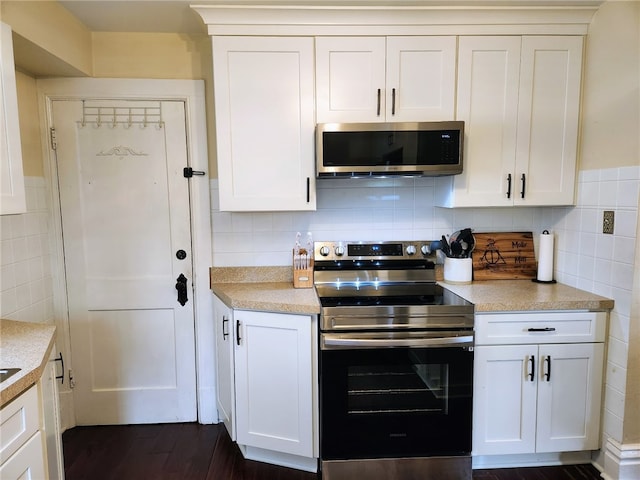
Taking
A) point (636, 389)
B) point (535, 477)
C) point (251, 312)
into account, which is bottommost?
point (535, 477)

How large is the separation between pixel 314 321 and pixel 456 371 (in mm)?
730

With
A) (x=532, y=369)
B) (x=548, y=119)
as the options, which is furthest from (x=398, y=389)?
(x=548, y=119)

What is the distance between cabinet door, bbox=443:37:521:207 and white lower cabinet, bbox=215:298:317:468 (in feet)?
3.78

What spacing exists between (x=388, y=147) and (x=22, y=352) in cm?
176

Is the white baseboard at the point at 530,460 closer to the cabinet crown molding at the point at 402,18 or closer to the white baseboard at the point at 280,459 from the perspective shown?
the white baseboard at the point at 280,459

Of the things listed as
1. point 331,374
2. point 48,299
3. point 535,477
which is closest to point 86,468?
point 48,299

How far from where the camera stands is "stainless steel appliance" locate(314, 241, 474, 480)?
1929 mm

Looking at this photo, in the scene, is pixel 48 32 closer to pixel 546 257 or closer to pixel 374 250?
pixel 374 250

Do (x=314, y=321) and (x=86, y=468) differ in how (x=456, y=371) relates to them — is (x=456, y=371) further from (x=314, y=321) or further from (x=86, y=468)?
(x=86, y=468)

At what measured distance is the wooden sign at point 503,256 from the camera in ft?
8.30

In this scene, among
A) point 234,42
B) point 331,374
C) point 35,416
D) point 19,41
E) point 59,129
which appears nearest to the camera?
point 35,416

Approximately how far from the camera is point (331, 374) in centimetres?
195

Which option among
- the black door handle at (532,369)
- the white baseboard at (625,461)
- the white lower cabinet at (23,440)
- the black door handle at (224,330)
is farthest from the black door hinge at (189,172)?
the white baseboard at (625,461)

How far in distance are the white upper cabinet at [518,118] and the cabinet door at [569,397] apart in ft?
2.65
